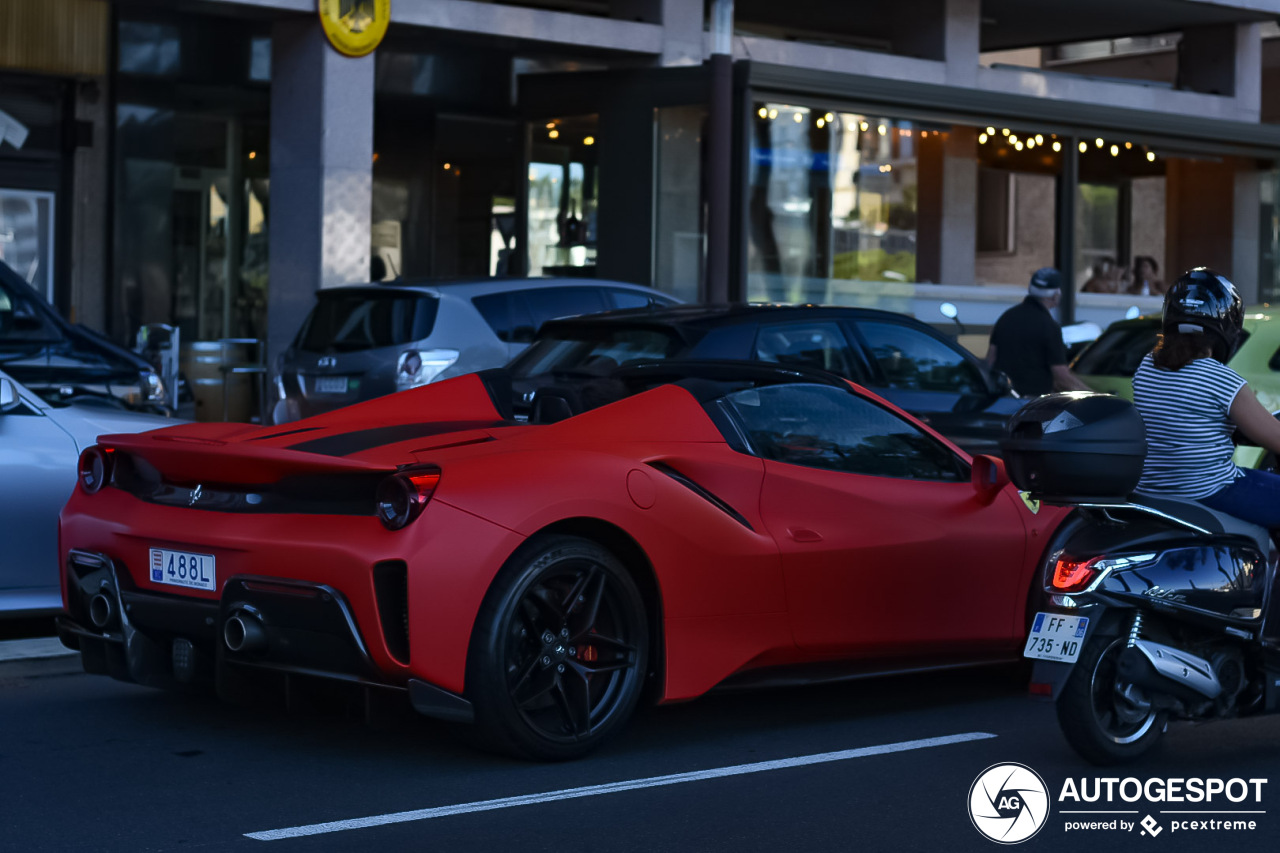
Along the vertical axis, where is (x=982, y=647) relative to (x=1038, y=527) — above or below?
below

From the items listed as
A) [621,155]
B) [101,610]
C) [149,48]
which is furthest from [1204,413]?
[149,48]

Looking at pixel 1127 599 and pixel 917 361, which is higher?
pixel 917 361

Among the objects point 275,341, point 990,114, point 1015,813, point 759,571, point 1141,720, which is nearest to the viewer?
point 1015,813

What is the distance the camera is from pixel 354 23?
16.1 metres

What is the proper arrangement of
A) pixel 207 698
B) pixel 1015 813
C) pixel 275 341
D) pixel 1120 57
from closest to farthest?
pixel 1015 813, pixel 207 698, pixel 275 341, pixel 1120 57

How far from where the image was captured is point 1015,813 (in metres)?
5.24

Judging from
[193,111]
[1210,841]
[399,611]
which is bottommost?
[1210,841]

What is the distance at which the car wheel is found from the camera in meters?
5.44

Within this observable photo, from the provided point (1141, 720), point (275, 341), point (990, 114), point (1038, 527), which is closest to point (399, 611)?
point (1141, 720)

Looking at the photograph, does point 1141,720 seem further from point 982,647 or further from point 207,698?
point 207,698

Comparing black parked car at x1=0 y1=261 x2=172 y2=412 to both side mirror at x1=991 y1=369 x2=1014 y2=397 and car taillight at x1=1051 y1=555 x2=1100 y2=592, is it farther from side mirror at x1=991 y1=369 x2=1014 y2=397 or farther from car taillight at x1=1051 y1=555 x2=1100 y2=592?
car taillight at x1=1051 y1=555 x2=1100 y2=592

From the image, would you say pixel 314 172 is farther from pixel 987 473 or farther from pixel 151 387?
pixel 987 473

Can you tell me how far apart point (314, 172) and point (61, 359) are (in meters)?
4.99

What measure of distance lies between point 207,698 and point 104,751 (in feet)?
2.82
